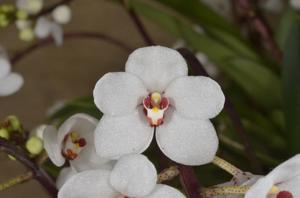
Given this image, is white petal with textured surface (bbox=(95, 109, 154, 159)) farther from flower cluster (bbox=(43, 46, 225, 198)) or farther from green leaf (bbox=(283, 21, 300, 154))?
green leaf (bbox=(283, 21, 300, 154))

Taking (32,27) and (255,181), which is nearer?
(255,181)

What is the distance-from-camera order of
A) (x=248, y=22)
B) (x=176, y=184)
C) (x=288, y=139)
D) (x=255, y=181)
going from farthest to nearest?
(x=248, y=22) < (x=288, y=139) < (x=176, y=184) < (x=255, y=181)

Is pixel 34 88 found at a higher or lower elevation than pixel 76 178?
lower

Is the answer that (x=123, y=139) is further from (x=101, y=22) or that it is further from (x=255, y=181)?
(x=101, y=22)

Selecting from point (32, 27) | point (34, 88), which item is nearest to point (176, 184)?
point (32, 27)

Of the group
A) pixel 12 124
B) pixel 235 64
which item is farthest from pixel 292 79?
pixel 12 124

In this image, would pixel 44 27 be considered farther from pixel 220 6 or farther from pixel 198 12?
pixel 220 6

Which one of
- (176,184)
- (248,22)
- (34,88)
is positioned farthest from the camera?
(34,88)
